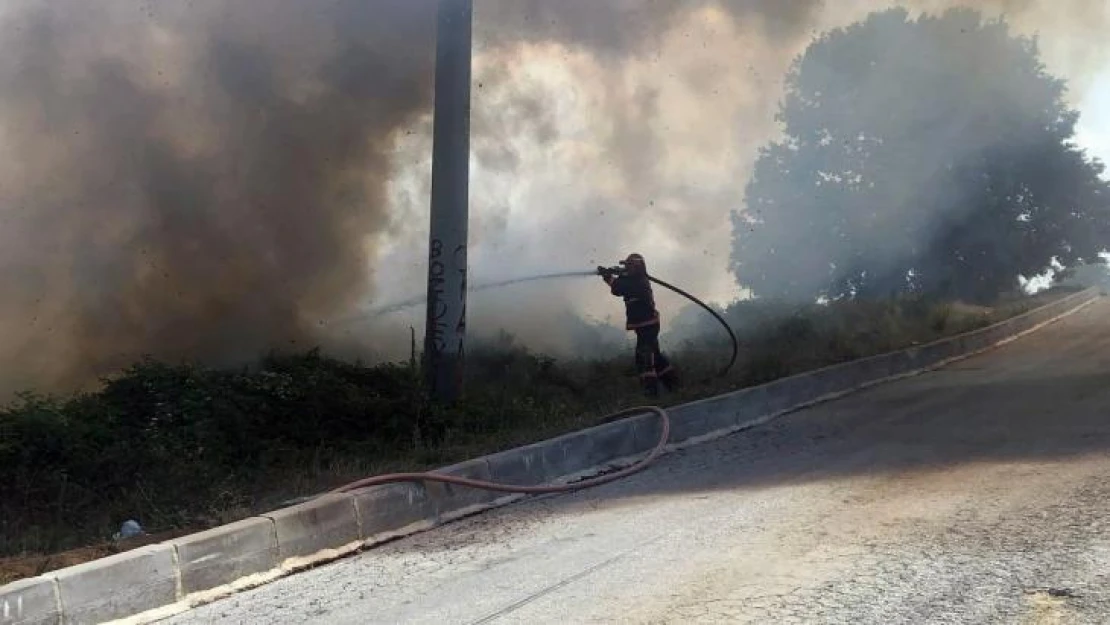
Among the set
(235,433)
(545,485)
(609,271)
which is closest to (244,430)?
(235,433)

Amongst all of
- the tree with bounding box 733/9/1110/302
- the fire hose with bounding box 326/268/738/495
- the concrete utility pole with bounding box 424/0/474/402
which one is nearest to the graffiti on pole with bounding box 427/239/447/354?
the concrete utility pole with bounding box 424/0/474/402

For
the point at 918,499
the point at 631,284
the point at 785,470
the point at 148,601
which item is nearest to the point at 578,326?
the point at 631,284

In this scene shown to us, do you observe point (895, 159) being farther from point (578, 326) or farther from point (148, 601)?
point (148, 601)

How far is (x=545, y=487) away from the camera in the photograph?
6691 millimetres

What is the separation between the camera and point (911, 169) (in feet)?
74.2

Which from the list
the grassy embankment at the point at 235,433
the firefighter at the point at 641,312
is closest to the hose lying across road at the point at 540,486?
the grassy embankment at the point at 235,433

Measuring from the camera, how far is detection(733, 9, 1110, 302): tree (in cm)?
2270

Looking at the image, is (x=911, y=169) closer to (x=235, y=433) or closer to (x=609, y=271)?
(x=609, y=271)

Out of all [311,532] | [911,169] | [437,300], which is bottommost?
[311,532]

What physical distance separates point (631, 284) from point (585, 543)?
465 cm

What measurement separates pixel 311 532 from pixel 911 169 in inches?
793

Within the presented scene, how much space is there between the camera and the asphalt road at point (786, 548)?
156 inches

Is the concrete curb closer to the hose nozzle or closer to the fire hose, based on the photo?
the fire hose

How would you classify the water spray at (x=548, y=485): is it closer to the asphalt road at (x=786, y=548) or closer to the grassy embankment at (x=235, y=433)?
the asphalt road at (x=786, y=548)
